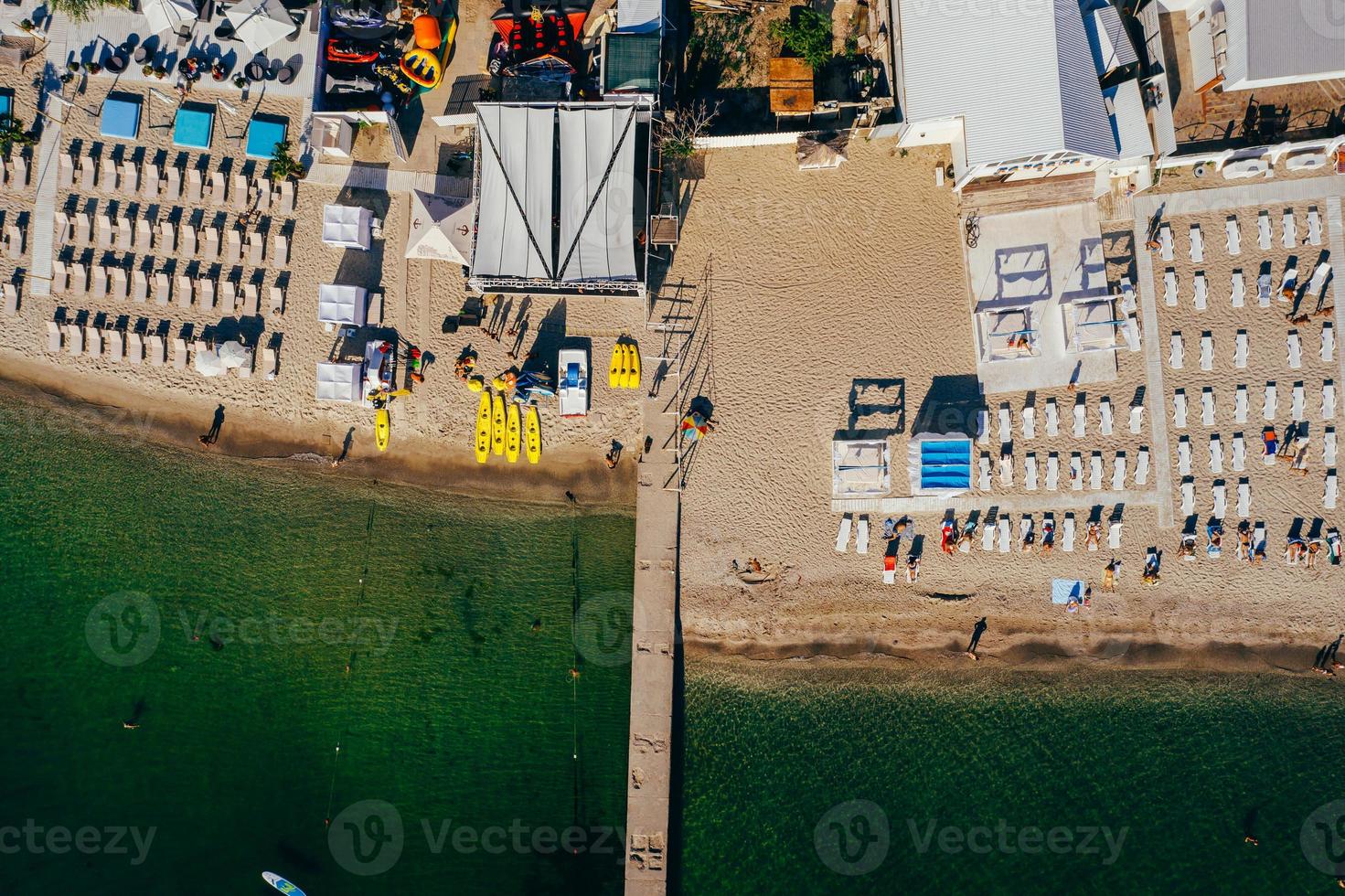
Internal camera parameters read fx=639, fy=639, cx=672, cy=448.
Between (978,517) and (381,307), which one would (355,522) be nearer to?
(381,307)

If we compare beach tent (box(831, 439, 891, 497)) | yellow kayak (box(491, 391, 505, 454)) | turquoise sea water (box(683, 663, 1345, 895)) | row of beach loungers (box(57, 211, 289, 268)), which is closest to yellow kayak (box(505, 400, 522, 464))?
yellow kayak (box(491, 391, 505, 454))

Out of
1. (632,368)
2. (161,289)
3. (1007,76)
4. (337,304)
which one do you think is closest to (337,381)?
(337,304)

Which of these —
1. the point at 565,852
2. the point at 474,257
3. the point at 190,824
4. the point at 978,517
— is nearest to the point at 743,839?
the point at 565,852

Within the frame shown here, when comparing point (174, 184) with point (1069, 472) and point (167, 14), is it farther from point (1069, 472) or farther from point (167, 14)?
point (1069, 472)

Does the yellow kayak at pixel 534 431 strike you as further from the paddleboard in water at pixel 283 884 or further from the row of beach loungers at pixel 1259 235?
the row of beach loungers at pixel 1259 235

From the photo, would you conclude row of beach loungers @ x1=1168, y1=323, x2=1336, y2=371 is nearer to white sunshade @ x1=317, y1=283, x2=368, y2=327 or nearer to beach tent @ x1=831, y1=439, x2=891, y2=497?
beach tent @ x1=831, y1=439, x2=891, y2=497
